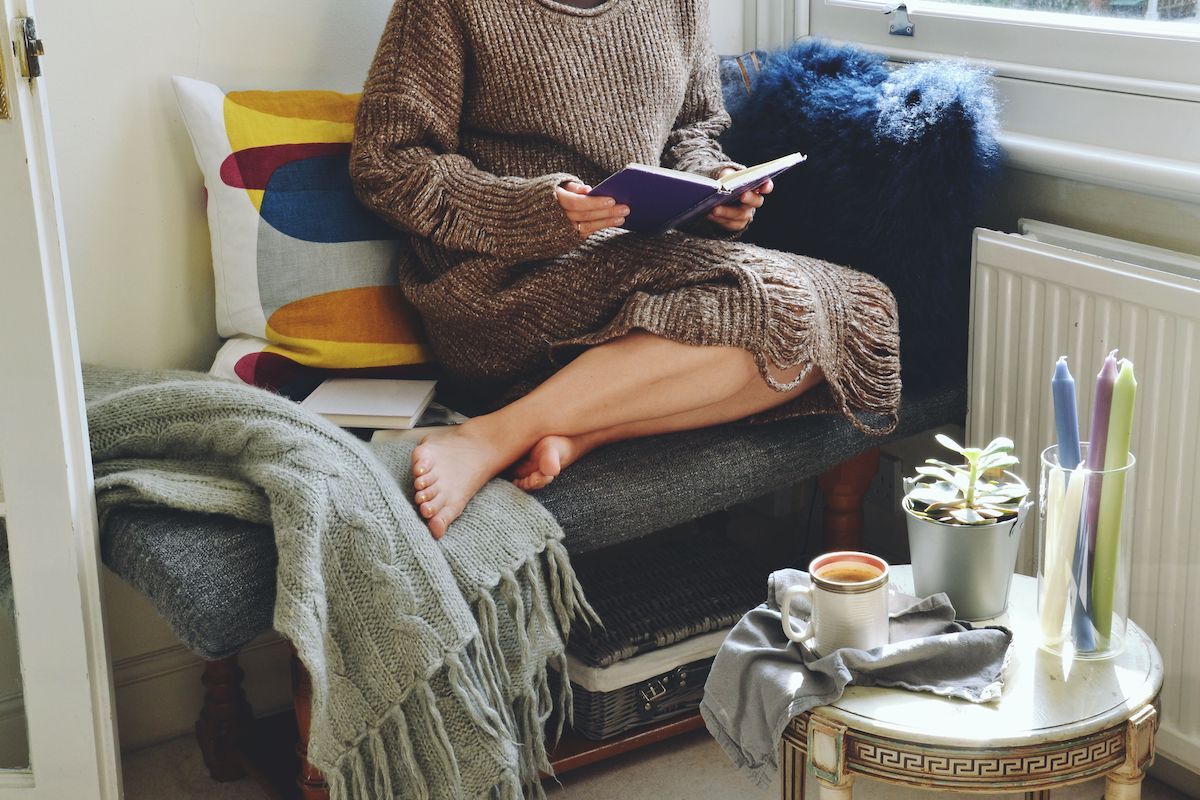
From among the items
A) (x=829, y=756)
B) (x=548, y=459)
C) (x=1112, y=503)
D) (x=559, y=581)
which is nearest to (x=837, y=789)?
(x=829, y=756)

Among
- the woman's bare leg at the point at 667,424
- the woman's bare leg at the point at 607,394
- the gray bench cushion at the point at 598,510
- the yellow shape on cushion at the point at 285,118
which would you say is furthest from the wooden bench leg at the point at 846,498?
the yellow shape on cushion at the point at 285,118

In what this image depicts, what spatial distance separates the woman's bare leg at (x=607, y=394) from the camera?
155cm

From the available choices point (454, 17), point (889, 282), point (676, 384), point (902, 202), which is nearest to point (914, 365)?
point (889, 282)

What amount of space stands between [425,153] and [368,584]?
66cm

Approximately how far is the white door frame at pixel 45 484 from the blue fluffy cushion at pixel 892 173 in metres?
1.03

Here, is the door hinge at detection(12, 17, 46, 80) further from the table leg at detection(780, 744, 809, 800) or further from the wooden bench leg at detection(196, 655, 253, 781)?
the table leg at detection(780, 744, 809, 800)

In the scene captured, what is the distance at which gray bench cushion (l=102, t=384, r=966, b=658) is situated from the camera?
1.27 m

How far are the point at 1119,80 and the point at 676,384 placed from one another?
737 millimetres

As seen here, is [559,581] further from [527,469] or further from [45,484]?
[45,484]

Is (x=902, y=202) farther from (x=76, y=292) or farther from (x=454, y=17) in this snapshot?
(x=76, y=292)

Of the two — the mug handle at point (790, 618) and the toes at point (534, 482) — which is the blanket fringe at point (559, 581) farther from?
the mug handle at point (790, 618)

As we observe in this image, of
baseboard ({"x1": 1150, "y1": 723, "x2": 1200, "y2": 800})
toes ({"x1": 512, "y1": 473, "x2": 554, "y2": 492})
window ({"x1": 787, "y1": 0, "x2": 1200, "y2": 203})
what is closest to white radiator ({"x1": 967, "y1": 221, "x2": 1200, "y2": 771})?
baseboard ({"x1": 1150, "y1": 723, "x2": 1200, "y2": 800})

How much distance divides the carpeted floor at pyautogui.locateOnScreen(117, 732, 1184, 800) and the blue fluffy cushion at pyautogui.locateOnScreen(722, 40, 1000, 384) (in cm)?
61

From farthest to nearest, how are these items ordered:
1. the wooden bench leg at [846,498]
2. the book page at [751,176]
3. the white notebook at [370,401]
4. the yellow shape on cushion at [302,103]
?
the wooden bench leg at [846,498]
the yellow shape on cushion at [302,103]
the white notebook at [370,401]
the book page at [751,176]
